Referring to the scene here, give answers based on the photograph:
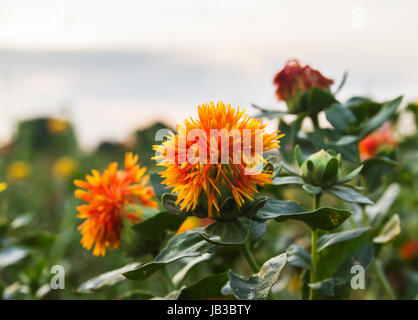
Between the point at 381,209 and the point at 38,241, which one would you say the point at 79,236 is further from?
the point at 381,209

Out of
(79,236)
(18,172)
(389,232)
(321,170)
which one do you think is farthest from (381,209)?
(18,172)

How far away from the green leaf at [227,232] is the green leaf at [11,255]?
538 millimetres

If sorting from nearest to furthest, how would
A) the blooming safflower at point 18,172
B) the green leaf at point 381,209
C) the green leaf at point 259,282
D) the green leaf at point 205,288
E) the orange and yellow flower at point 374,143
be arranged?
the green leaf at point 259,282 → the green leaf at point 205,288 → the green leaf at point 381,209 → the orange and yellow flower at point 374,143 → the blooming safflower at point 18,172

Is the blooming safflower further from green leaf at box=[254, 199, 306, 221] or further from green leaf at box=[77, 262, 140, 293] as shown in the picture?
green leaf at box=[254, 199, 306, 221]

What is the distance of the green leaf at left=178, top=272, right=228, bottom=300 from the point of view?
0.51 metres

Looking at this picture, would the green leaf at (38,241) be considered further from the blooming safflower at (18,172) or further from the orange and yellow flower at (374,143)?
the blooming safflower at (18,172)

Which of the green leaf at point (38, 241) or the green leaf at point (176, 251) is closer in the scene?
the green leaf at point (176, 251)

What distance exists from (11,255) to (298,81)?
623 millimetres

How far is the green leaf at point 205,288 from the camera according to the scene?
515mm

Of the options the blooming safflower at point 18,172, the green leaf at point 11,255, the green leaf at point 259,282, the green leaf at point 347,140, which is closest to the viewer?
the green leaf at point 259,282

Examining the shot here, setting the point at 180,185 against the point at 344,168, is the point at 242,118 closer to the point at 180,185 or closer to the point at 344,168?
the point at 180,185

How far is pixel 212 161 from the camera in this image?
42 centimetres

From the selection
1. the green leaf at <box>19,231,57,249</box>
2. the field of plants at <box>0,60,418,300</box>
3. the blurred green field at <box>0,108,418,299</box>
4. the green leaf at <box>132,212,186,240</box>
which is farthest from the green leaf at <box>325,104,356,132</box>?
the green leaf at <box>19,231,57,249</box>

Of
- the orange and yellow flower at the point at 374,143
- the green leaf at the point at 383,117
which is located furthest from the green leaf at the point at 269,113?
the orange and yellow flower at the point at 374,143
